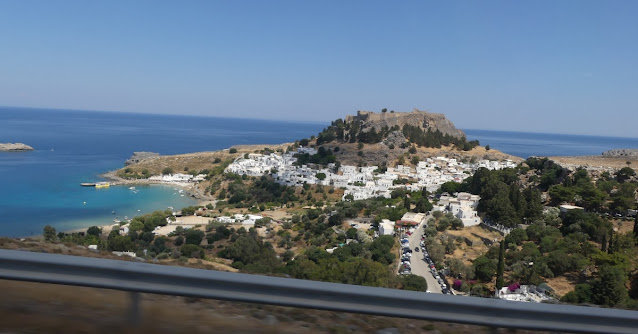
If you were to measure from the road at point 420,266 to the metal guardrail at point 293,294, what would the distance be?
970 centimetres

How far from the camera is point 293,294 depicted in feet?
5.18

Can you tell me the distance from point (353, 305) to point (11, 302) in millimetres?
1451

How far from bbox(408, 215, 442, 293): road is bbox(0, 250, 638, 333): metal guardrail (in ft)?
31.8

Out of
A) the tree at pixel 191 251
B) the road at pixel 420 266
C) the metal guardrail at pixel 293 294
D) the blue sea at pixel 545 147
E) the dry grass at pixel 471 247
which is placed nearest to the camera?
the metal guardrail at pixel 293 294

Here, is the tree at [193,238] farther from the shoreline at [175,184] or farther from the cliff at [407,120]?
the cliff at [407,120]

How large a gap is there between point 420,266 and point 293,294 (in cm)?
1260

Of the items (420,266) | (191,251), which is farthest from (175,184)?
(420,266)

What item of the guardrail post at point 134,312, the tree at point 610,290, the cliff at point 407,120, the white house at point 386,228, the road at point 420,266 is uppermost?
the cliff at point 407,120

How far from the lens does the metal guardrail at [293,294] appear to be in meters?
1.56

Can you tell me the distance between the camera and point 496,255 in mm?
→ 13445

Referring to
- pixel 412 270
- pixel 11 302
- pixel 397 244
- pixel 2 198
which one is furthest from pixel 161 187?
pixel 11 302

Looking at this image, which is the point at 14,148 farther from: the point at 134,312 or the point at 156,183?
the point at 134,312

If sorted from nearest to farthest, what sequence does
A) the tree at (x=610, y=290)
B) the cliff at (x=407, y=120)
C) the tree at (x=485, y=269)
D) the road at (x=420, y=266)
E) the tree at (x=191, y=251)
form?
the tree at (x=610, y=290) → the road at (x=420, y=266) → the tree at (x=485, y=269) → the tree at (x=191, y=251) → the cliff at (x=407, y=120)

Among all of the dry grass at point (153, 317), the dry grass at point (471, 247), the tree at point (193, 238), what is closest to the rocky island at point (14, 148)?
the tree at point (193, 238)
